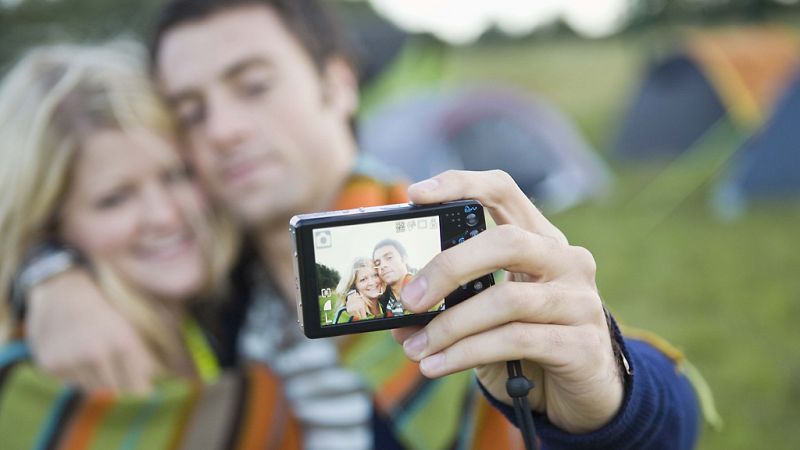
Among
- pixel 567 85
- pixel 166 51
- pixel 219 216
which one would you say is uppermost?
pixel 567 85

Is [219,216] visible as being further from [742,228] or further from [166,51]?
[742,228]

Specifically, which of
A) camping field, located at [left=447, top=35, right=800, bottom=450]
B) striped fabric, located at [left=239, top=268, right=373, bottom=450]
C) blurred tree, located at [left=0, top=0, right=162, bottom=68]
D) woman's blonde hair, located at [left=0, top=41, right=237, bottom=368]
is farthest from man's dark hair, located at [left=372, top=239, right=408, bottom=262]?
blurred tree, located at [left=0, top=0, right=162, bottom=68]

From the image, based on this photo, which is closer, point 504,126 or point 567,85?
point 504,126

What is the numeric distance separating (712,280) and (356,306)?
356cm

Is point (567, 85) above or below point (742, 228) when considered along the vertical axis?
above

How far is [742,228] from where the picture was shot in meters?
4.95

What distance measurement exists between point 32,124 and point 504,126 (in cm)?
456

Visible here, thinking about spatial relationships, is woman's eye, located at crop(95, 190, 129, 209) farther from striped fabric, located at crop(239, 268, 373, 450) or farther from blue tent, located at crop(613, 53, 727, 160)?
blue tent, located at crop(613, 53, 727, 160)

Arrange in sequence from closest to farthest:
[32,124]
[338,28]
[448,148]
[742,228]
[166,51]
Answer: [32,124]
[166,51]
[338,28]
[742,228]
[448,148]

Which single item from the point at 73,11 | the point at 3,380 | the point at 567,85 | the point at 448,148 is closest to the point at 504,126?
the point at 448,148

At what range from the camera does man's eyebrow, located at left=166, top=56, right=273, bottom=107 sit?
5.76 ft

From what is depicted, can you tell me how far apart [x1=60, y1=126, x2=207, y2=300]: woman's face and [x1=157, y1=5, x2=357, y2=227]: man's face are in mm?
108

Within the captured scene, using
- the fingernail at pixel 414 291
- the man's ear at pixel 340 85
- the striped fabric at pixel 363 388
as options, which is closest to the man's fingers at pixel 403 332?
the fingernail at pixel 414 291

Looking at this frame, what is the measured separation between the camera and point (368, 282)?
977 millimetres
